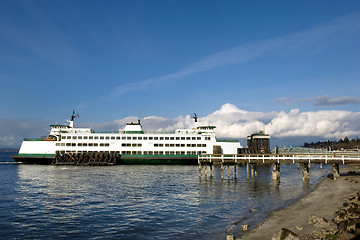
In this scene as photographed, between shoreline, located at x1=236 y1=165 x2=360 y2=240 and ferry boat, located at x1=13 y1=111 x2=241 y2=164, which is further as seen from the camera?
ferry boat, located at x1=13 y1=111 x2=241 y2=164

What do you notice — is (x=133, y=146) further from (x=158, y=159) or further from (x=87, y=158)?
(x=87, y=158)

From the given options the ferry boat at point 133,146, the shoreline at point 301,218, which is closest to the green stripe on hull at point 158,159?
the ferry boat at point 133,146

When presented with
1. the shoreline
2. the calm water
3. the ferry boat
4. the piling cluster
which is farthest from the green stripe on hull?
the shoreline

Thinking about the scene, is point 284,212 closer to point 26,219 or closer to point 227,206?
point 227,206

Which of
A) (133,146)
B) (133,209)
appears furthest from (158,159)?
(133,209)

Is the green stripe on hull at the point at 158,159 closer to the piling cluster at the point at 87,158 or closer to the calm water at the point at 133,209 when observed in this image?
the piling cluster at the point at 87,158

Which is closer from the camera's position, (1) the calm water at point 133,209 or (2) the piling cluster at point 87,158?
(1) the calm water at point 133,209

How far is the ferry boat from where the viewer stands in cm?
7538

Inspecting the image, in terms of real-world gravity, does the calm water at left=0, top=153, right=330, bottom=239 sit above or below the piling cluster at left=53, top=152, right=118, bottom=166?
below

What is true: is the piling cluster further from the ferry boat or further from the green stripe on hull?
the green stripe on hull

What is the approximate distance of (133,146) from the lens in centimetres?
7769

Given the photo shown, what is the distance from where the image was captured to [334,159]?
36.7 m

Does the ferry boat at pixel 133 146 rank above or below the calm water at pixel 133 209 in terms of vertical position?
above

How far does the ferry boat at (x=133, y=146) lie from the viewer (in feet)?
247
